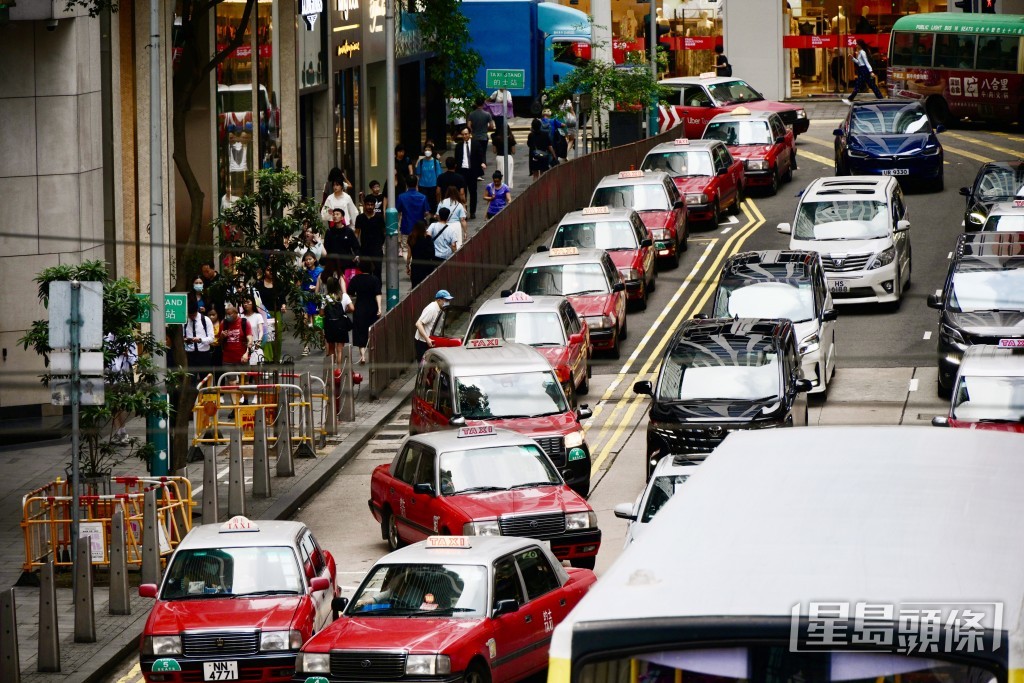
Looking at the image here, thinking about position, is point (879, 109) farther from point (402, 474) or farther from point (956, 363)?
point (402, 474)

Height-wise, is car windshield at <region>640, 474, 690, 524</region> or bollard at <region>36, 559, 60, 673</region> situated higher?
car windshield at <region>640, 474, 690, 524</region>

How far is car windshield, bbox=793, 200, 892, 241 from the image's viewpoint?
98.0ft

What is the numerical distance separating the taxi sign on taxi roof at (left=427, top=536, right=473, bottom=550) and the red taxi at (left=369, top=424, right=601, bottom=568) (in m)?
2.34

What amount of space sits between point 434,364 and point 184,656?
9.16 m

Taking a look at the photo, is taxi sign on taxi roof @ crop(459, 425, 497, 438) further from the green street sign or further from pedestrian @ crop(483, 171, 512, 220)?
the green street sign

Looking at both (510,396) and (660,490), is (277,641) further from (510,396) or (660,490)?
(510,396)

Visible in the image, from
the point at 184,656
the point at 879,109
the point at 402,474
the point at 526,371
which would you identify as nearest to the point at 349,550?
the point at 402,474

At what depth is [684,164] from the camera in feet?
Answer: 127

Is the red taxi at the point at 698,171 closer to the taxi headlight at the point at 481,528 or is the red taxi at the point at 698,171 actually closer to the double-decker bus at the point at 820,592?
the taxi headlight at the point at 481,528

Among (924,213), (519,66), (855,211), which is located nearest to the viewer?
(855,211)

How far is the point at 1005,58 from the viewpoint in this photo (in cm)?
5009

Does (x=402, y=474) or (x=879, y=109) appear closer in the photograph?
(x=402, y=474)

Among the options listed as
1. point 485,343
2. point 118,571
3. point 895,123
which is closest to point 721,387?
point 485,343

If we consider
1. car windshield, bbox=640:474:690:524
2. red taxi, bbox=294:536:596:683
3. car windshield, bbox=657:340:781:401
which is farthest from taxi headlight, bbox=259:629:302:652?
car windshield, bbox=657:340:781:401
